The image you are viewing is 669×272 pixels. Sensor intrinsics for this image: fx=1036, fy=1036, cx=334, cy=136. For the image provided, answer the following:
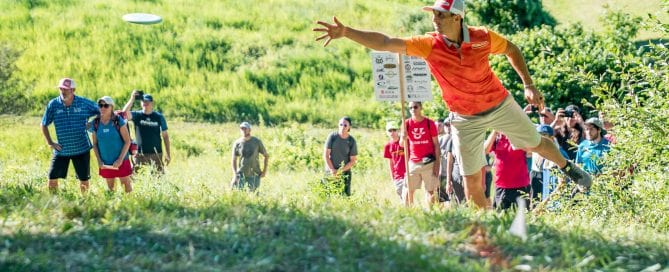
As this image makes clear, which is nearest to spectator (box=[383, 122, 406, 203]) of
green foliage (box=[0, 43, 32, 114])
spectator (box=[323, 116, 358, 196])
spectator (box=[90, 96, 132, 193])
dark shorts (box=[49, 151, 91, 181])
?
spectator (box=[323, 116, 358, 196])

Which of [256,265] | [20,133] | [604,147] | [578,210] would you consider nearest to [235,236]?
[256,265]

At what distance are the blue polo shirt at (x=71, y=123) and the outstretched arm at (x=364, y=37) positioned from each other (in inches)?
221

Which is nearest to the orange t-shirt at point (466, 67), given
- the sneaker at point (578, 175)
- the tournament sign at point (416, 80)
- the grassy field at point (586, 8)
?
the sneaker at point (578, 175)

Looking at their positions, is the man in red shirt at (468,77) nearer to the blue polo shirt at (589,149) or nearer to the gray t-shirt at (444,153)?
the blue polo shirt at (589,149)

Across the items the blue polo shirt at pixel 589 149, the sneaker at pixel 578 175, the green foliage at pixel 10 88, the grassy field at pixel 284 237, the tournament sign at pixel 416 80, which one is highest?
the tournament sign at pixel 416 80

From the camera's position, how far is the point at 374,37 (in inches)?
317

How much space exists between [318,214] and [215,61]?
2741 cm

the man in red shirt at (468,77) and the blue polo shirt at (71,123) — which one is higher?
the man in red shirt at (468,77)

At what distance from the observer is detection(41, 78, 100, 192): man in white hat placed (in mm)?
12664

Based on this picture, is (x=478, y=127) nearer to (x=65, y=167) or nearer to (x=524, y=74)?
(x=524, y=74)

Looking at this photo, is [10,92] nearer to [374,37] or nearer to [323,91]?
[323,91]

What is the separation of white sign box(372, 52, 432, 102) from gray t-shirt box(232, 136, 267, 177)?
346 centimetres

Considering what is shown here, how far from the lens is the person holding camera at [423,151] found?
44.0 ft

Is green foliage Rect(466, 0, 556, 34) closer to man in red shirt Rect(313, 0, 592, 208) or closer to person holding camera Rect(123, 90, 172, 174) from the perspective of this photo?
person holding camera Rect(123, 90, 172, 174)
